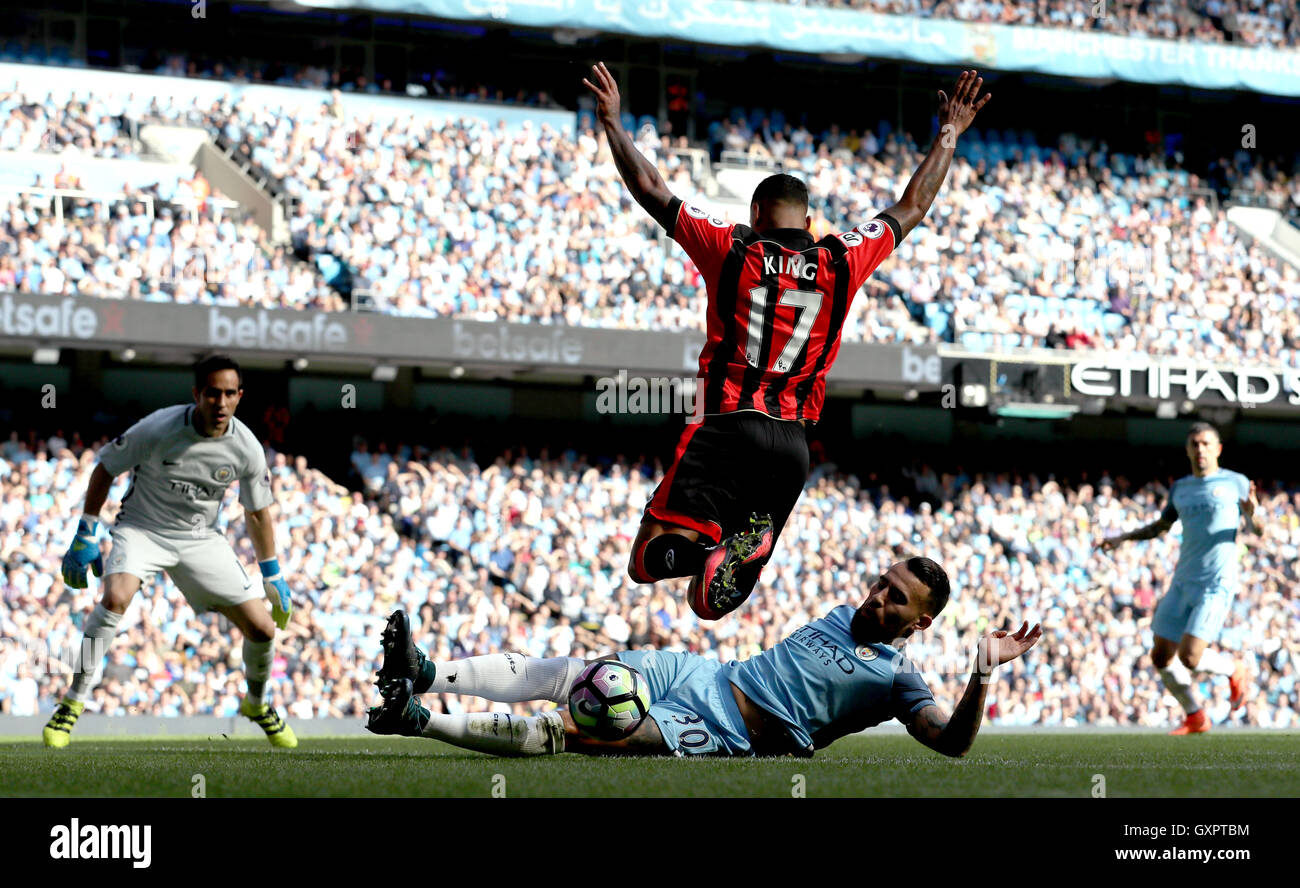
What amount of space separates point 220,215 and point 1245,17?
2040 centimetres

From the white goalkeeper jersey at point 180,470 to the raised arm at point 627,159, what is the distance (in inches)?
138

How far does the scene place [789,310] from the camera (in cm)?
A: 779

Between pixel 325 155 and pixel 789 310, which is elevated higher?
pixel 325 155

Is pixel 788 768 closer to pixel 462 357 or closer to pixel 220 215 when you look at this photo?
pixel 462 357

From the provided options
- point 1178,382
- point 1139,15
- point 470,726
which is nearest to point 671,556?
point 470,726

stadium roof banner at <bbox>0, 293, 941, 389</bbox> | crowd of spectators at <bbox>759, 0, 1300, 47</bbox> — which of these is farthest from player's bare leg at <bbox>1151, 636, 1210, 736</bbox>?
crowd of spectators at <bbox>759, 0, 1300, 47</bbox>

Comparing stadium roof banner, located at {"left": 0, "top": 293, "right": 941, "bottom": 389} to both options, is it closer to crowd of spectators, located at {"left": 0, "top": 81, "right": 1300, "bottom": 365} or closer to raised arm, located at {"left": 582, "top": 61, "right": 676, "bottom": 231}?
crowd of spectators, located at {"left": 0, "top": 81, "right": 1300, "bottom": 365}

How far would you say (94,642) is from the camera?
10.1m

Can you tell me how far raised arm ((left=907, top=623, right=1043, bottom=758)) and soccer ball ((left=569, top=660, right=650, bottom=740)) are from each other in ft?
4.34

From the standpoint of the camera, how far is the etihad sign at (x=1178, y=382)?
23984 millimetres

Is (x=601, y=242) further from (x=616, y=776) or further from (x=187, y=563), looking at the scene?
(x=616, y=776)

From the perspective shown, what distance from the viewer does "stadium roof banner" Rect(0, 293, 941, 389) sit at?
20.0m

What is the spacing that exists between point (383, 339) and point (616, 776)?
52.5 ft
